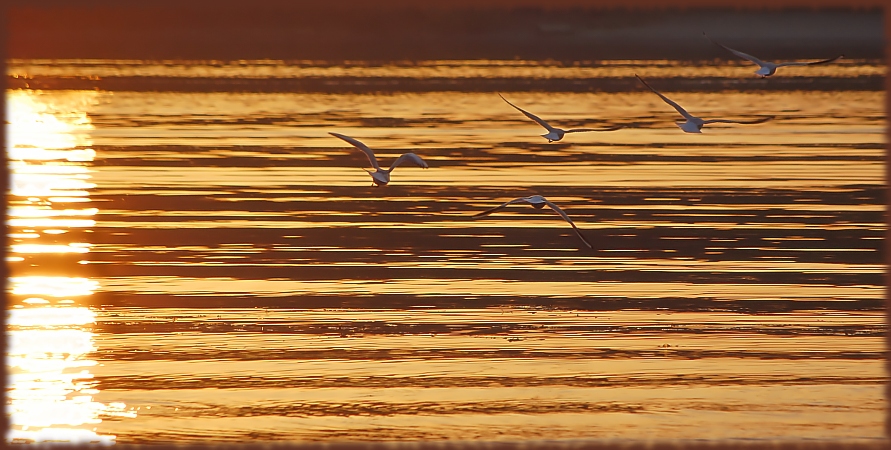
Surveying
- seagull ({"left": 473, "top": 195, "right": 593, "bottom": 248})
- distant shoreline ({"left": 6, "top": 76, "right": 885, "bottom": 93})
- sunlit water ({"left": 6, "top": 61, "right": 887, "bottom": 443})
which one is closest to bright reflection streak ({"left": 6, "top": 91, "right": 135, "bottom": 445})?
sunlit water ({"left": 6, "top": 61, "right": 887, "bottom": 443})

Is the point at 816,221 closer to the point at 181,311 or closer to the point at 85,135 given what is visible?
the point at 181,311

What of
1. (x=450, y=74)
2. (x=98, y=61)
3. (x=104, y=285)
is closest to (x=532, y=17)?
(x=450, y=74)

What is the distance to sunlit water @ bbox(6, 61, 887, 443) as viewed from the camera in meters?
8.98

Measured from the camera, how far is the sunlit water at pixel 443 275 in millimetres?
8984

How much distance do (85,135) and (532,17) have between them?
6.27m

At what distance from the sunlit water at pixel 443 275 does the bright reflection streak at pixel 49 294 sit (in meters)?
0.03

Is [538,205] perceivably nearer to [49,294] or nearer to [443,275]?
[443,275]

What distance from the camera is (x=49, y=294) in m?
10.6

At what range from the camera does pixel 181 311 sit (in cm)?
1002

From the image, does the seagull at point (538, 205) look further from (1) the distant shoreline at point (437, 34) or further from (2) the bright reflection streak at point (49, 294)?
(1) the distant shoreline at point (437, 34)

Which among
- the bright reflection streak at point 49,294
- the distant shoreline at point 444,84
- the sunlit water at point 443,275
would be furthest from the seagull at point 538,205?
the distant shoreline at point 444,84

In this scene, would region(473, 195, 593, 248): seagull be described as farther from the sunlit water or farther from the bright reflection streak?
the bright reflection streak

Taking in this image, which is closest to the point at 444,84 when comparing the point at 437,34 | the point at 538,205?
the point at 437,34

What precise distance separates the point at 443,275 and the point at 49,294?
3182mm
